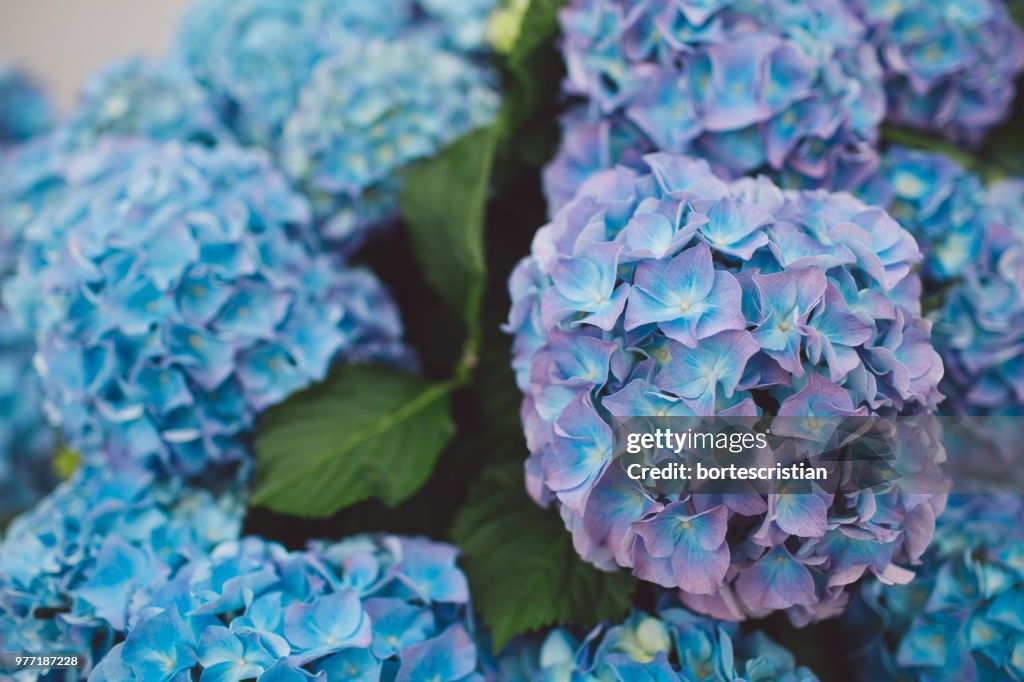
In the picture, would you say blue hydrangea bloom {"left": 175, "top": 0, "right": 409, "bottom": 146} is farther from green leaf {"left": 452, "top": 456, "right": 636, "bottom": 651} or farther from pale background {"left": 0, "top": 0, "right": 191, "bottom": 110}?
pale background {"left": 0, "top": 0, "right": 191, "bottom": 110}

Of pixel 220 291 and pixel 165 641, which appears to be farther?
pixel 220 291

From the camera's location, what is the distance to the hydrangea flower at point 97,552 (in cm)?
68

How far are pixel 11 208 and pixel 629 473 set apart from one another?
0.92 metres

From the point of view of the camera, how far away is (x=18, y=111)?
5.06ft

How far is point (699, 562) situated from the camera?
57 centimetres

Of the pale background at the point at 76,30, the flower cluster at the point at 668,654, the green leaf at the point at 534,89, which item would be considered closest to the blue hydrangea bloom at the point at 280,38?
the green leaf at the point at 534,89

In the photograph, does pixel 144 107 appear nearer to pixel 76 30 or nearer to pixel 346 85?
pixel 346 85

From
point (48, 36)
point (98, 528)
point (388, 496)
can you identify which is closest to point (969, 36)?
point (388, 496)

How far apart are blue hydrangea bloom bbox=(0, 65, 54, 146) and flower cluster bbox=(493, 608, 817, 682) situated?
137 cm

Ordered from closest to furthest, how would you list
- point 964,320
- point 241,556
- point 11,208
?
1. point 241,556
2. point 964,320
3. point 11,208

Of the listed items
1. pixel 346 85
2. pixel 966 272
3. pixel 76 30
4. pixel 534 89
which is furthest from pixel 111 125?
pixel 76 30

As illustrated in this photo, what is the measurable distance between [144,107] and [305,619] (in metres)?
0.75

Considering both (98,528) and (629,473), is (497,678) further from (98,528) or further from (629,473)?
(98,528)

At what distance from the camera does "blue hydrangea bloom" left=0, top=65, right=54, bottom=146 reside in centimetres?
154
